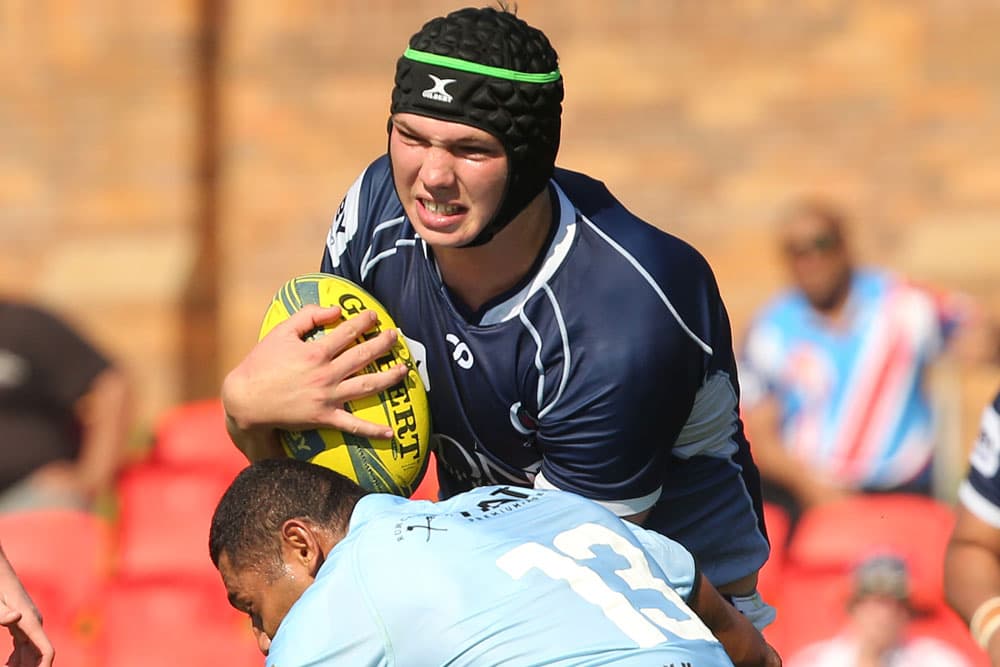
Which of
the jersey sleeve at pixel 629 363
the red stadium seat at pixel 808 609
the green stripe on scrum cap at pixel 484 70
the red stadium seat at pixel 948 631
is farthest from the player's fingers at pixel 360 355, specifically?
the red stadium seat at pixel 948 631

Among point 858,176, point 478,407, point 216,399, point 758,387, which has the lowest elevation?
point 216,399

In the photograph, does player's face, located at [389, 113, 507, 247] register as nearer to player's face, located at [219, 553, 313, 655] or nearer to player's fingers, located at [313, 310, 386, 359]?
player's fingers, located at [313, 310, 386, 359]

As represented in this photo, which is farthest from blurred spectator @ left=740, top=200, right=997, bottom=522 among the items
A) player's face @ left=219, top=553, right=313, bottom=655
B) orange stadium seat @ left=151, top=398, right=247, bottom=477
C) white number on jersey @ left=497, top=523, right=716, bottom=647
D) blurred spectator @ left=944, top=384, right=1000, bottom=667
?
player's face @ left=219, top=553, right=313, bottom=655

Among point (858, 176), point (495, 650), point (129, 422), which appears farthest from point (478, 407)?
point (858, 176)

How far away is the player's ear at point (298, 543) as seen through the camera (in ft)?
12.0

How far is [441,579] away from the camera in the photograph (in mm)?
3445

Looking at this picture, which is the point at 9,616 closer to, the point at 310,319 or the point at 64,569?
the point at 310,319

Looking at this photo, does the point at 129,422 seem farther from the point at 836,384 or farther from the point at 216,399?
the point at 836,384

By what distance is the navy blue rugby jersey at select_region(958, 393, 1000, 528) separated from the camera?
5223mm

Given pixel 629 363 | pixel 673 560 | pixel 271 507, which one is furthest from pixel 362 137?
pixel 271 507

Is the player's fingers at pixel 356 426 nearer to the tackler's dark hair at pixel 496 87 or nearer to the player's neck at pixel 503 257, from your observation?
the player's neck at pixel 503 257

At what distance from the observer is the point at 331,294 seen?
4.24 metres

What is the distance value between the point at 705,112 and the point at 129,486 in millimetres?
3572

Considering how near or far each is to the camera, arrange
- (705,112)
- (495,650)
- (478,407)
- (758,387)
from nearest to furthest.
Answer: (495,650), (478,407), (758,387), (705,112)
